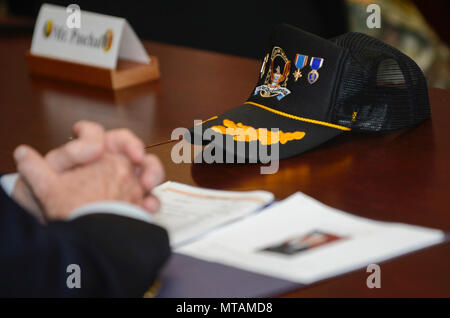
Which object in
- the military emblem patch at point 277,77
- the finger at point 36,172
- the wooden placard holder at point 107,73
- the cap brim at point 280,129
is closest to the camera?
the finger at point 36,172

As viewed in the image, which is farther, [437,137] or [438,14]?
[438,14]

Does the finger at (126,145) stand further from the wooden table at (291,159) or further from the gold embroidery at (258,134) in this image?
the gold embroidery at (258,134)

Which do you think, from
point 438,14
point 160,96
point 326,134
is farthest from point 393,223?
point 438,14

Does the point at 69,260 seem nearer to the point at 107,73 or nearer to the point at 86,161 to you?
the point at 86,161

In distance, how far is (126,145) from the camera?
890 millimetres

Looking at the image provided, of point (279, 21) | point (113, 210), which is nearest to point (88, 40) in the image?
point (113, 210)

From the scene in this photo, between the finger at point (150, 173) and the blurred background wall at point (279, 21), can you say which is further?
the blurred background wall at point (279, 21)

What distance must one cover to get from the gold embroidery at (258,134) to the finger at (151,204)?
321 millimetres

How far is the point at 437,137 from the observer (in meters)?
1.22

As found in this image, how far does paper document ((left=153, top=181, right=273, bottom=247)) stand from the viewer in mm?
875

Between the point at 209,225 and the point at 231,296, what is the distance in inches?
6.1

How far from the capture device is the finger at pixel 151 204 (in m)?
0.87

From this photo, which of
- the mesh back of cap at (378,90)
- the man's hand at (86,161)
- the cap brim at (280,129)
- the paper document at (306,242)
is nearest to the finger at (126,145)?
the man's hand at (86,161)
